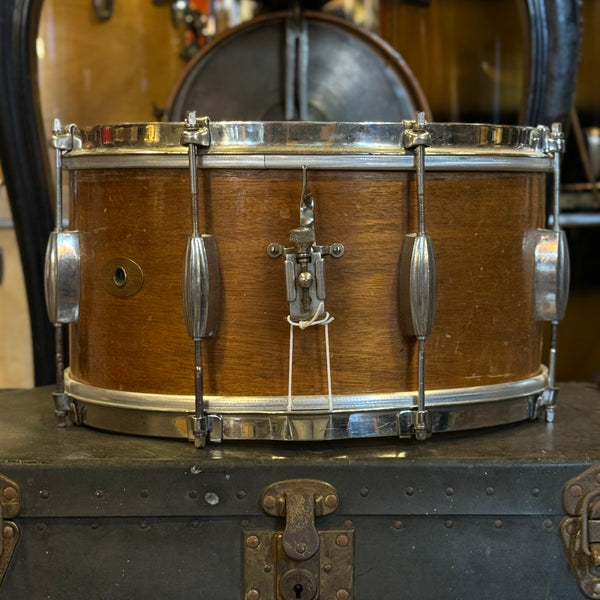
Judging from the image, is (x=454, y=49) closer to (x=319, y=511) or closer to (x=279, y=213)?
(x=279, y=213)

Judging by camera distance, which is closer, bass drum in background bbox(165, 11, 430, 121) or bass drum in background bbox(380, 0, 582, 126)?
bass drum in background bbox(165, 11, 430, 121)

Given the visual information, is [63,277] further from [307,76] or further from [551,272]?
[307,76]

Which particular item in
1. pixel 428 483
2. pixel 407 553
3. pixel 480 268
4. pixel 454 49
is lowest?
pixel 407 553

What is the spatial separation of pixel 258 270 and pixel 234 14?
1433 mm

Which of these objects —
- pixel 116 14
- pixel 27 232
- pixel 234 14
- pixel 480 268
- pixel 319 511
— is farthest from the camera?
pixel 234 14

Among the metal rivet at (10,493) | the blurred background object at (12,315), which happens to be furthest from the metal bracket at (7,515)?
the blurred background object at (12,315)

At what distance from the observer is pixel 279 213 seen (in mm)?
1313

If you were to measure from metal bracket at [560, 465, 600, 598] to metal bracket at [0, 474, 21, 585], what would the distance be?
2.54ft

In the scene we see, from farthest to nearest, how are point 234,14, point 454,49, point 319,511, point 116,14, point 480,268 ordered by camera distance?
point 454,49 → point 234,14 → point 116,14 → point 480,268 → point 319,511

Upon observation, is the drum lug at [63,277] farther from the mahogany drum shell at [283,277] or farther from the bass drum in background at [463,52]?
the bass drum in background at [463,52]

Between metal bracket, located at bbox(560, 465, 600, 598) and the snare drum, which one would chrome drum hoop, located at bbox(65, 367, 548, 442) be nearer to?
the snare drum

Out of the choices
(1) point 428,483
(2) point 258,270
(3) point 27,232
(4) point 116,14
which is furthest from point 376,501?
(4) point 116,14

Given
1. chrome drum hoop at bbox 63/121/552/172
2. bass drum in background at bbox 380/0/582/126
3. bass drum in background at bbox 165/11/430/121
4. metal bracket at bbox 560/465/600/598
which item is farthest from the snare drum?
bass drum in background at bbox 380/0/582/126

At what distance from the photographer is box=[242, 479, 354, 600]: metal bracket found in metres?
1.26
